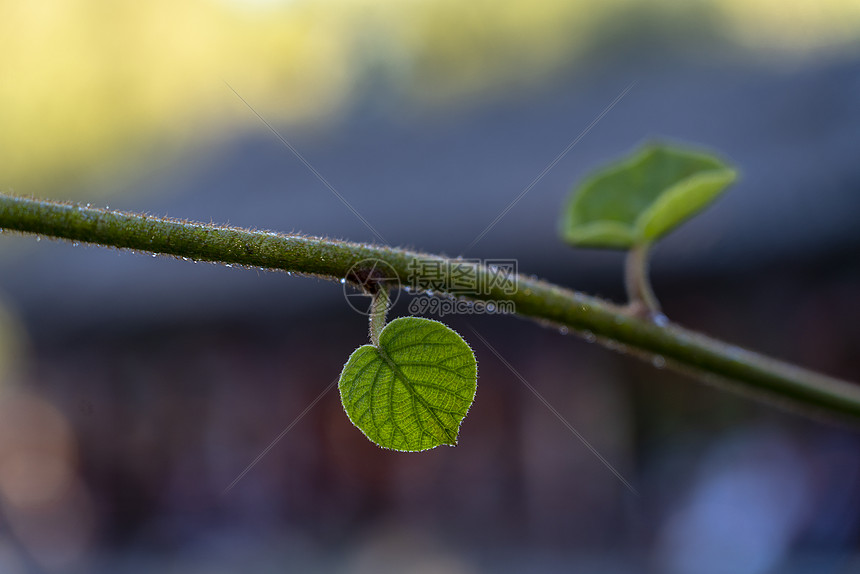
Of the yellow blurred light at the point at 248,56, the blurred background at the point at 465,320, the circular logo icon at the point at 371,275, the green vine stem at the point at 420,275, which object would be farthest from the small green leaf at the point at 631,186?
the yellow blurred light at the point at 248,56

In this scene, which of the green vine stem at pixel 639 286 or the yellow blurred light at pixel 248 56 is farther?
the yellow blurred light at pixel 248 56

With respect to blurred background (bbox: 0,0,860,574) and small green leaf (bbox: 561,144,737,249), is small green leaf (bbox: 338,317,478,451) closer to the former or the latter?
small green leaf (bbox: 561,144,737,249)

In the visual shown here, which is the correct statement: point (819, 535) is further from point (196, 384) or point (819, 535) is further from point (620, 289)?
point (196, 384)

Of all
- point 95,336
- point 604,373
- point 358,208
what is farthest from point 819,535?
point 95,336

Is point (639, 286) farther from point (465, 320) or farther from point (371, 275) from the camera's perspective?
point (465, 320)

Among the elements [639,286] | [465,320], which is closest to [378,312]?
[639,286]

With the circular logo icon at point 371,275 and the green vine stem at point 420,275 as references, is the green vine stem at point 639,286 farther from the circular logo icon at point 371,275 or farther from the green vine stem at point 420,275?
the circular logo icon at point 371,275
